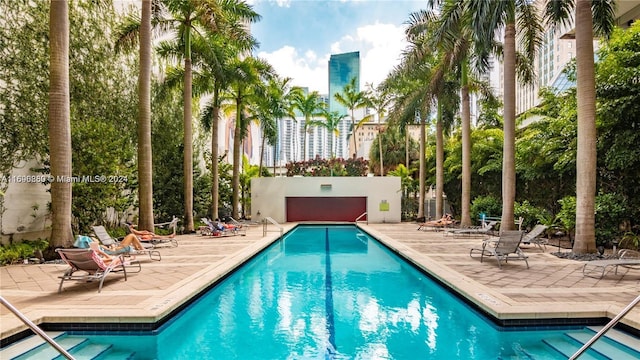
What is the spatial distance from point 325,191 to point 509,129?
13.9m

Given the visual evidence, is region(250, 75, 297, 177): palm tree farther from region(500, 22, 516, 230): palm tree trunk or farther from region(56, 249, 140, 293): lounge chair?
region(56, 249, 140, 293): lounge chair

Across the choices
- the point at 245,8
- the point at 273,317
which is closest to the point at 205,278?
the point at 273,317

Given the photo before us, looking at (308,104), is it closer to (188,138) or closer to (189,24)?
(189,24)

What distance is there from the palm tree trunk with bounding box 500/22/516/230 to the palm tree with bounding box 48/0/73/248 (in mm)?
11977

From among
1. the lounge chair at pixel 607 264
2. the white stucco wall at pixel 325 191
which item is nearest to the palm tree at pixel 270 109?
the white stucco wall at pixel 325 191

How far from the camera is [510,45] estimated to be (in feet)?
42.1

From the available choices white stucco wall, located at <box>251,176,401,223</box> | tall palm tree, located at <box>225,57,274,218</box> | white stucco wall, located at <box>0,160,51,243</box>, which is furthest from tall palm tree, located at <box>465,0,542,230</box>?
white stucco wall, located at <box>0,160,51,243</box>

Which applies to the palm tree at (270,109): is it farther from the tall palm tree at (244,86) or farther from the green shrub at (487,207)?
the green shrub at (487,207)

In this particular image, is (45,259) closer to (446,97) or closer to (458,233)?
(458,233)

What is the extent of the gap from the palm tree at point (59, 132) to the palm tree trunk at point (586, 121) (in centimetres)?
1201

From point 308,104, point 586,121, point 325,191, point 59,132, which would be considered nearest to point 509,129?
point 586,121

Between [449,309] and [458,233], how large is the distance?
32.7ft

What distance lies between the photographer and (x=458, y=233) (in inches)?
634

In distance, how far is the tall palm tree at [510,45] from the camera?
37.2ft
